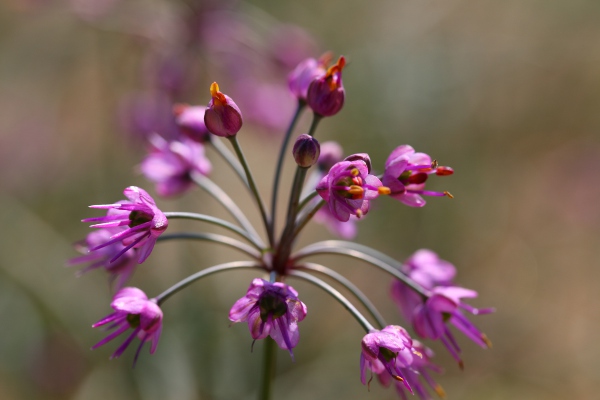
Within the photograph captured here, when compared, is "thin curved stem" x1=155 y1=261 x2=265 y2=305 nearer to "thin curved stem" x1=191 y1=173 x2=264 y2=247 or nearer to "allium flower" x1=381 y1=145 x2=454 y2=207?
"thin curved stem" x1=191 y1=173 x2=264 y2=247

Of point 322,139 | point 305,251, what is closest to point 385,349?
point 305,251

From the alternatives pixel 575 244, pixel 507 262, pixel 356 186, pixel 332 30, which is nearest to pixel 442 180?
pixel 507 262

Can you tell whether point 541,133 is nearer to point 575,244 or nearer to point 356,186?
point 575,244

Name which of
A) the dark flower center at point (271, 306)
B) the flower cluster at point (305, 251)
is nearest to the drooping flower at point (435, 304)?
the flower cluster at point (305, 251)

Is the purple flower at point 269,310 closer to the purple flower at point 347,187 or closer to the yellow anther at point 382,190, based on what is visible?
the purple flower at point 347,187

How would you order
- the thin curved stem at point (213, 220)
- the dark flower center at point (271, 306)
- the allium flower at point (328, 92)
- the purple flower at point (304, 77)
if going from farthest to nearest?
the purple flower at point (304, 77) < the allium flower at point (328, 92) < the thin curved stem at point (213, 220) < the dark flower center at point (271, 306)

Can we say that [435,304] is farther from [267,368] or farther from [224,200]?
[224,200]
